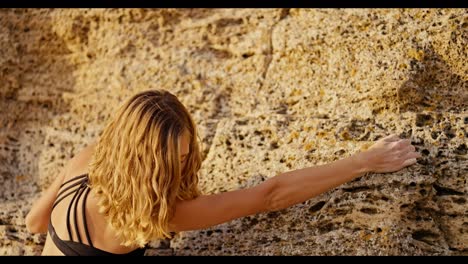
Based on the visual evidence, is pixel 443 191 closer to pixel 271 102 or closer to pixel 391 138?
pixel 391 138

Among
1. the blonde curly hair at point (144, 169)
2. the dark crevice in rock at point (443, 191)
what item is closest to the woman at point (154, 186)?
the blonde curly hair at point (144, 169)

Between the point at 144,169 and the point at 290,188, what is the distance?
60 centimetres

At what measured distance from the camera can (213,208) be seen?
2.51 meters

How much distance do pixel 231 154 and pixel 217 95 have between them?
63 centimetres

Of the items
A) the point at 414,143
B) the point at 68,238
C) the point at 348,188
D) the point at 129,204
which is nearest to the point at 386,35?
the point at 414,143

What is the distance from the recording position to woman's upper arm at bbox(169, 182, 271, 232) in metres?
2.52

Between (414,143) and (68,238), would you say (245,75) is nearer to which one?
(414,143)

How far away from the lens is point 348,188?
272 centimetres

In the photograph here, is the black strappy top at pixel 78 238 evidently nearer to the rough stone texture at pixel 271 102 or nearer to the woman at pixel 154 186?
the woman at pixel 154 186

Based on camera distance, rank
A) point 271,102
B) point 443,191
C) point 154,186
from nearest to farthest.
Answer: point 154,186
point 443,191
point 271,102

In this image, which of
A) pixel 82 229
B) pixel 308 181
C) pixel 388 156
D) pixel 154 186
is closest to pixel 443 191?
pixel 388 156

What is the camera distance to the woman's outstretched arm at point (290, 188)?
8.28 ft

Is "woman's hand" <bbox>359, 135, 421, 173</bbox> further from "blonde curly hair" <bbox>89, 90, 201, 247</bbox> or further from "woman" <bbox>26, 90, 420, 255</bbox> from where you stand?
"blonde curly hair" <bbox>89, 90, 201, 247</bbox>

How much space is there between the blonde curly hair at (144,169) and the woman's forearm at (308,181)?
0.35m
